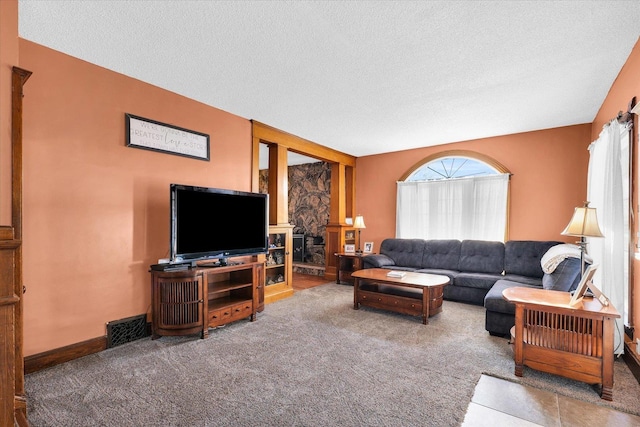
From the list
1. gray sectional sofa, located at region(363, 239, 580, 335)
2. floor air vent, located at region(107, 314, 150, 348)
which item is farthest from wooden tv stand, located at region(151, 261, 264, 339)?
gray sectional sofa, located at region(363, 239, 580, 335)

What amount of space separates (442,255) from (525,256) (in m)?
1.17

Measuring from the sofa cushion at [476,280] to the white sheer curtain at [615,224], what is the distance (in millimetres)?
1304

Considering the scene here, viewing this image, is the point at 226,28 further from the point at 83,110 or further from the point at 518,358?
the point at 518,358

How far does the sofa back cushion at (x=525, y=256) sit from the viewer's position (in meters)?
4.29

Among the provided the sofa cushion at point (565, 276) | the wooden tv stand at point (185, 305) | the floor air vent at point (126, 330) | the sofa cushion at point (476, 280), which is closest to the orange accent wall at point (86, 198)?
the floor air vent at point (126, 330)

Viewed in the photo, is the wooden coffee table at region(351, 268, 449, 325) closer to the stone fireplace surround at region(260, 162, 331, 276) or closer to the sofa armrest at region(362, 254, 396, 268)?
the sofa armrest at region(362, 254, 396, 268)

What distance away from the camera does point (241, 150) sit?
4.11 meters

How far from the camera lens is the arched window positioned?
4961 millimetres

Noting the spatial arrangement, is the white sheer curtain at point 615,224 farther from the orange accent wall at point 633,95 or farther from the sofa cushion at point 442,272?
the sofa cushion at point 442,272

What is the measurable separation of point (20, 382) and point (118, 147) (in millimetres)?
1977

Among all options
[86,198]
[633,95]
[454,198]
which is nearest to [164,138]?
[86,198]

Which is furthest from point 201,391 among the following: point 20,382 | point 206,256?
point 206,256

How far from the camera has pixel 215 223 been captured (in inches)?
133

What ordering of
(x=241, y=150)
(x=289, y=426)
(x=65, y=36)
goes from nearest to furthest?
(x=289, y=426), (x=65, y=36), (x=241, y=150)
